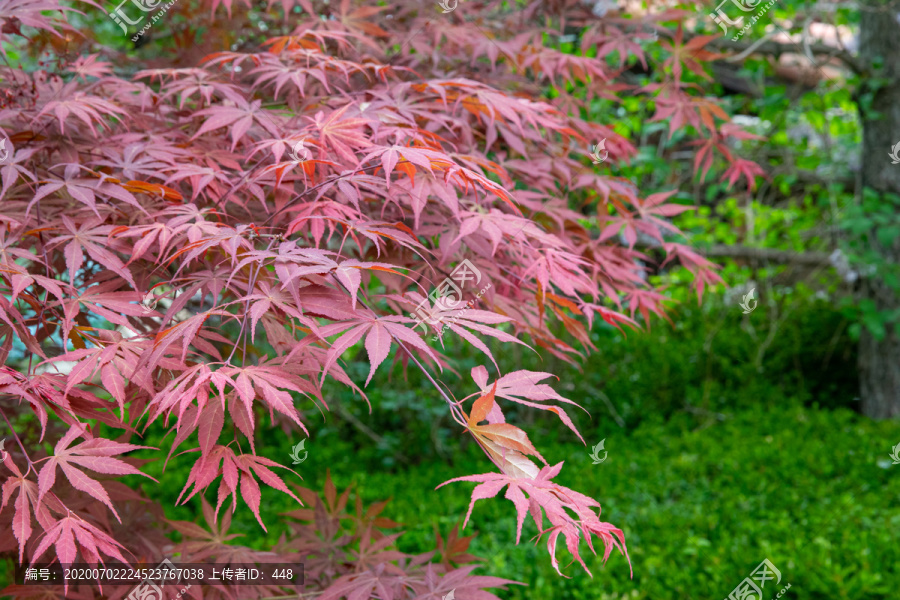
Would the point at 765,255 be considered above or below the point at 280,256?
below

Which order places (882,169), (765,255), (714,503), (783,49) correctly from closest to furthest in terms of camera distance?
(714,503)
(783,49)
(882,169)
(765,255)

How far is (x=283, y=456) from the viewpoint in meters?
4.96

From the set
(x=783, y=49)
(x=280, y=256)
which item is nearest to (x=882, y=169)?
(x=783, y=49)


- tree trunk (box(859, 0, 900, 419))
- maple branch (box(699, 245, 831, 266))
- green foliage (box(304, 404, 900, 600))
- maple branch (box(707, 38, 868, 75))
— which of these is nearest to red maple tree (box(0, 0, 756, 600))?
green foliage (box(304, 404, 900, 600))

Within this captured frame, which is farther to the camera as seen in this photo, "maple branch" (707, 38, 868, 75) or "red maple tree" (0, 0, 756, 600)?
"maple branch" (707, 38, 868, 75)

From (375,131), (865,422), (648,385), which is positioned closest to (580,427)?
(648,385)

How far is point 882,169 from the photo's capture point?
448 centimetres

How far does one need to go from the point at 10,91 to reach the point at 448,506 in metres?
2.90

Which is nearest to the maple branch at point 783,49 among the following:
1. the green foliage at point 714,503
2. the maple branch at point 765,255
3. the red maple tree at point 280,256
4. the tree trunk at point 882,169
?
the tree trunk at point 882,169

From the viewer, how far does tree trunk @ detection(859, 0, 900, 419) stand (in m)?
4.37

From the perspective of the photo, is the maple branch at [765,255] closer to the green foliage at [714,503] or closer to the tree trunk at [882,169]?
the tree trunk at [882,169]

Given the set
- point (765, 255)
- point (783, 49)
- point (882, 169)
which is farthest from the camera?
point (765, 255)

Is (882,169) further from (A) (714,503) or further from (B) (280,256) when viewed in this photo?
(B) (280,256)

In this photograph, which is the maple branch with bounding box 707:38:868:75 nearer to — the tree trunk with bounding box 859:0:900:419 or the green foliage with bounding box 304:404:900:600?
the tree trunk with bounding box 859:0:900:419
